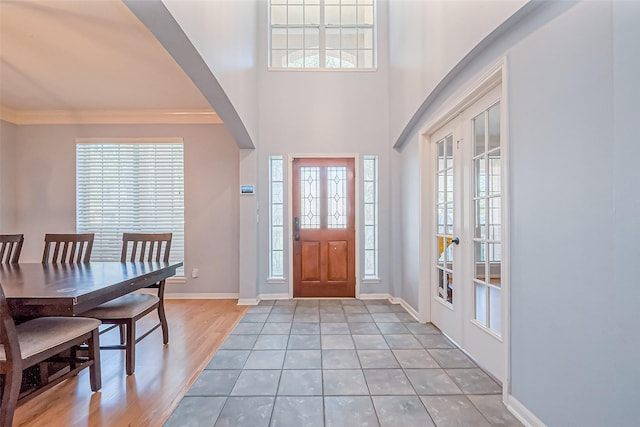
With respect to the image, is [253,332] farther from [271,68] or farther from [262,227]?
[271,68]

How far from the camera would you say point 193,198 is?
13.9 ft

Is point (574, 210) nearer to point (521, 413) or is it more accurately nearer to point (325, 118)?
point (521, 413)

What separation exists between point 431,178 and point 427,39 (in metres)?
1.37

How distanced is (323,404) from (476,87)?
93.7 inches

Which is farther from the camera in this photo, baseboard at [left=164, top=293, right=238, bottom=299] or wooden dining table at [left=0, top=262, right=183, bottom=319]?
baseboard at [left=164, top=293, right=238, bottom=299]

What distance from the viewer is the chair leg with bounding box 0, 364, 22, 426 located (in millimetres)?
1433

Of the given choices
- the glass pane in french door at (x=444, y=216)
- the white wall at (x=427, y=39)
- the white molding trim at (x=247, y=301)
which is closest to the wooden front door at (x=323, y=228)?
the white molding trim at (x=247, y=301)

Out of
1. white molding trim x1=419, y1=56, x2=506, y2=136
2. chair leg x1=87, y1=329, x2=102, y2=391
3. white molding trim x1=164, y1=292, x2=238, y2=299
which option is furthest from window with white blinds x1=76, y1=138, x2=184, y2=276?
white molding trim x1=419, y1=56, x2=506, y2=136

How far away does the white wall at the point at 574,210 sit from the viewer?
1060 mm

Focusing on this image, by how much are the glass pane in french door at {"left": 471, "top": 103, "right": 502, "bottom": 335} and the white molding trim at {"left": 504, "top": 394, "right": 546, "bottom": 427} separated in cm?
43

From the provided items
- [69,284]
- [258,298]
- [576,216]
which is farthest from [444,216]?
[69,284]

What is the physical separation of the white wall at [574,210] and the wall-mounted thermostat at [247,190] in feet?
10.0

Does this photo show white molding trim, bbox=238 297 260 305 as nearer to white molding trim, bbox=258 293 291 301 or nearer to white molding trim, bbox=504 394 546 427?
white molding trim, bbox=258 293 291 301

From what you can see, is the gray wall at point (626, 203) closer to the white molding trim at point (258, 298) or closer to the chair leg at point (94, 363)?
the chair leg at point (94, 363)
